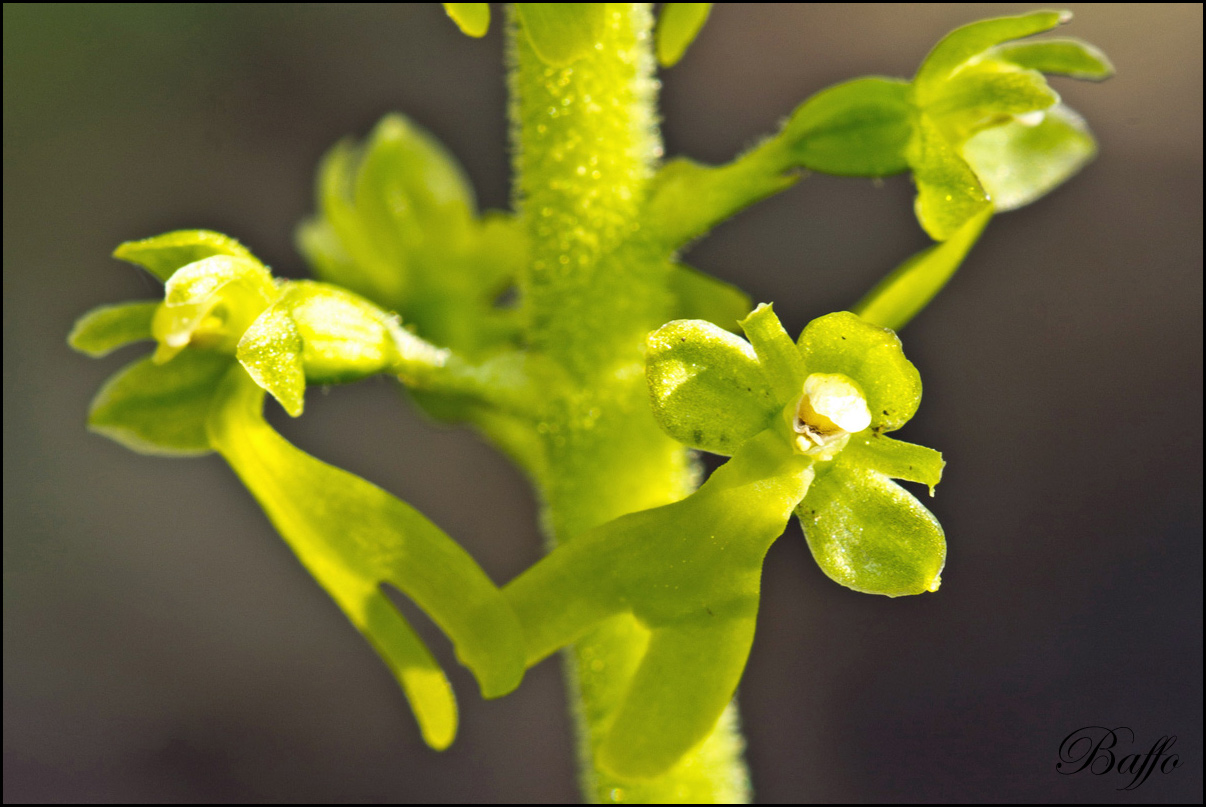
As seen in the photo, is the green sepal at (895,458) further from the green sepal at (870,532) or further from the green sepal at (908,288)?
the green sepal at (908,288)

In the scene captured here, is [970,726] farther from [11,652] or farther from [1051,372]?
[11,652]

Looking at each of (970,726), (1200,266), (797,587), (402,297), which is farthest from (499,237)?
(1200,266)

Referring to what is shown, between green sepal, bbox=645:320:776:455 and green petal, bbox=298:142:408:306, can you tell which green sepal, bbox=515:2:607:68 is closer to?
green sepal, bbox=645:320:776:455

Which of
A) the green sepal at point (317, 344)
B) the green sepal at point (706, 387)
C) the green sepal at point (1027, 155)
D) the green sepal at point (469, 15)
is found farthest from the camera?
the green sepal at point (1027, 155)

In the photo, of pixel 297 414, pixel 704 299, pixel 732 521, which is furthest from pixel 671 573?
pixel 704 299

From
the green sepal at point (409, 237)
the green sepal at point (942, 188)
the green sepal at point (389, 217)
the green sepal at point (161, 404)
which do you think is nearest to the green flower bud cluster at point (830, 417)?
the green sepal at point (942, 188)
